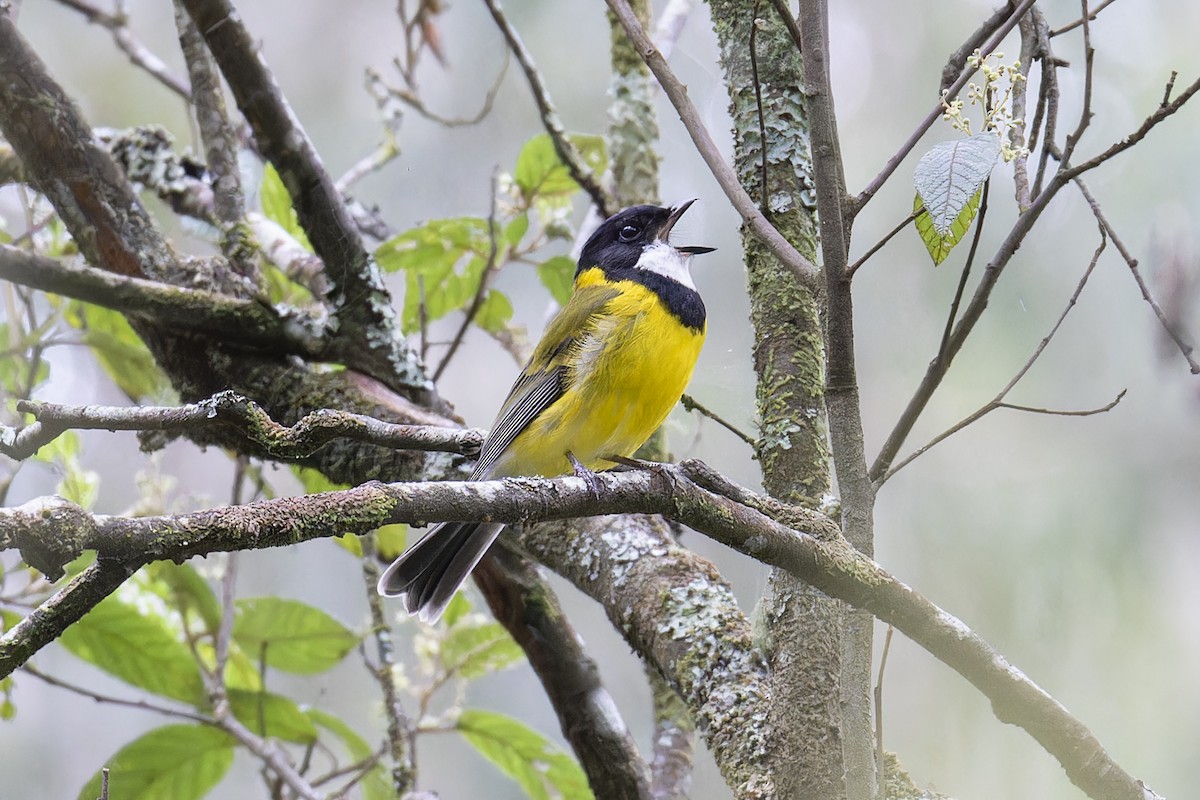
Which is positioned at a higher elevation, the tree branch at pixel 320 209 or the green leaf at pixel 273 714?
the tree branch at pixel 320 209

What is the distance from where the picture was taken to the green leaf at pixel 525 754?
3184mm

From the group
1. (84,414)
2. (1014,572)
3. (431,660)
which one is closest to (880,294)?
(1014,572)

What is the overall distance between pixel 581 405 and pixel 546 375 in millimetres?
183

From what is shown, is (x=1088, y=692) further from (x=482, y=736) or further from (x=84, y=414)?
(x=84, y=414)

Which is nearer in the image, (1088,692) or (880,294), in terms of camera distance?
(1088,692)

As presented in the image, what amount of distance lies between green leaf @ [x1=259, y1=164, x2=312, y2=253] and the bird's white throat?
1.13 m

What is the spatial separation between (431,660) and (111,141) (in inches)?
88.6

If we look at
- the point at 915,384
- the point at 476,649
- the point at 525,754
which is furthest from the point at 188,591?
the point at 915,384

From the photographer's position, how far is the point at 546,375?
2990mm

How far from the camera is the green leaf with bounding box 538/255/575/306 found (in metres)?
3.71

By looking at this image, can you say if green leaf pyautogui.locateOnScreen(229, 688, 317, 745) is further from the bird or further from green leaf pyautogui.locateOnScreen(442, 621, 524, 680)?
the bird

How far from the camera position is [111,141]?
4.02 meters

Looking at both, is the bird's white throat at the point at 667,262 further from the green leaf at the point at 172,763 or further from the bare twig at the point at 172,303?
the green leaf at the point at 172,763

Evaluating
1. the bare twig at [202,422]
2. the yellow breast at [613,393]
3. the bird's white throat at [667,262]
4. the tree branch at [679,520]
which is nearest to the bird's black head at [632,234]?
the bird's white throat at [667,262]
